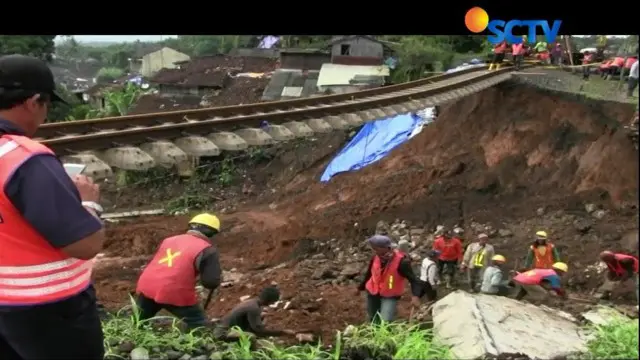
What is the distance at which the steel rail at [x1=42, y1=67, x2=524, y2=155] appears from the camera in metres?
6.42

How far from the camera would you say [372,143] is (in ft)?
59.8

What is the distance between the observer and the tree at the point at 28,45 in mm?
20391

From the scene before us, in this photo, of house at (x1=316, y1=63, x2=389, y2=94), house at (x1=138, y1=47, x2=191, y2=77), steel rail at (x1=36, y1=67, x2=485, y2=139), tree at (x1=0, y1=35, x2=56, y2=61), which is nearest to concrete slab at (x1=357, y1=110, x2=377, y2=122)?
steel rail at (x1=36, y1=67, x2=485, y2=139)

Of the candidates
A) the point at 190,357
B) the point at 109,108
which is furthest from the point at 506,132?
the point at 109,108

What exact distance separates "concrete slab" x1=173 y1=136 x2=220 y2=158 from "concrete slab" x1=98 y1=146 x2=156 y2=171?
0.83 meters

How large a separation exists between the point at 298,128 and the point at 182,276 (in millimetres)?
5069

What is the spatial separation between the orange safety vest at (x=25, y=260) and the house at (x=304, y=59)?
2255 cm

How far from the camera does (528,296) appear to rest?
7.53 meters

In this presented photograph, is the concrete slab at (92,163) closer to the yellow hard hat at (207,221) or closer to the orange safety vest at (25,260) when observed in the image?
the yellow hard hat at (207,221)

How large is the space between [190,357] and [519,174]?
10874 mm

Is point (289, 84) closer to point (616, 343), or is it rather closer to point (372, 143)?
point (372, 143)

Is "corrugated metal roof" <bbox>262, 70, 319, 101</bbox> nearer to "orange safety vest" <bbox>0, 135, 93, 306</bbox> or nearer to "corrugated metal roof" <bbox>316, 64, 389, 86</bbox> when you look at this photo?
"corrugated metal roof" <bbox>316, 64, 389, 86</bbox>
